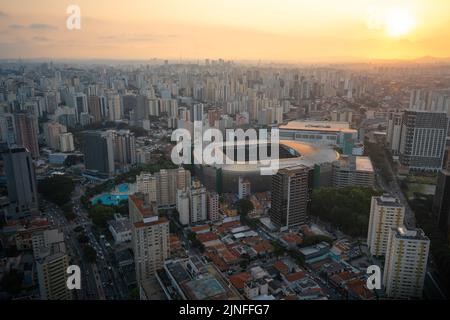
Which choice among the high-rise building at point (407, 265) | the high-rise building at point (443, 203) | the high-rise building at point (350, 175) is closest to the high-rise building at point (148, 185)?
the high-rise building at point (350, 175)

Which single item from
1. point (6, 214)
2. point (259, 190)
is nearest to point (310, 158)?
point (259, 190)

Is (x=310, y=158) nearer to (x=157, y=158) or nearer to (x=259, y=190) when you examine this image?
(x=259, y=190)

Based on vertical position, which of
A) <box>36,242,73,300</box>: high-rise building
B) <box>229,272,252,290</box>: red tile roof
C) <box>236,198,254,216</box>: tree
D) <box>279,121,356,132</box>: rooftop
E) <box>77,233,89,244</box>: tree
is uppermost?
<box>279,121,356,132</box>: rooftop

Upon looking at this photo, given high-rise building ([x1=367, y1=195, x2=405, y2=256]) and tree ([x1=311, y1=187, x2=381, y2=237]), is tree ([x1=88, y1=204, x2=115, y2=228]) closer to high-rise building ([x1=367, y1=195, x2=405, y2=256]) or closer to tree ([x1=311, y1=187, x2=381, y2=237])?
tree ([x1=311, y1=187, x2=381, y2=237])

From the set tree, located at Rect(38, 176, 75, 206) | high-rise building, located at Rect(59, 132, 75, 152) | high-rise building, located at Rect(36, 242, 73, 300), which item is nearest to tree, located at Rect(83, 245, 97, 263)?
high-rise building, located at Rect(36, 242, 73, 300)

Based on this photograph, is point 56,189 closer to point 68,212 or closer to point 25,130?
point 68,212

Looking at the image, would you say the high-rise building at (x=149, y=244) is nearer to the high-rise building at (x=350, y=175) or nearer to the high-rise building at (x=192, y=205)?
the high-rise building at (x=192, y=205)
